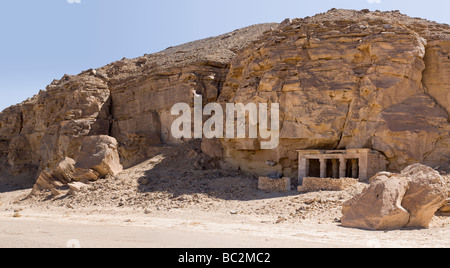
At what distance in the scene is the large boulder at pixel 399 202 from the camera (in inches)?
474

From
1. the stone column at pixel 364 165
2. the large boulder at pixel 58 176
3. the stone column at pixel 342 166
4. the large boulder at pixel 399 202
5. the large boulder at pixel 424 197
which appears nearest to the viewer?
the large boulder at pixel 399 202

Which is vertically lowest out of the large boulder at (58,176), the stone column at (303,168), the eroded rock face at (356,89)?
the large boulder at (58,176)

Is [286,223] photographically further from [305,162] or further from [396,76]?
[396,76]

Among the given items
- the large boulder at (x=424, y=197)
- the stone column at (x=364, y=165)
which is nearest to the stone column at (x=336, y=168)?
the stone column at (x=364, y=165)

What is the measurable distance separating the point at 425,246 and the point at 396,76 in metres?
14.9

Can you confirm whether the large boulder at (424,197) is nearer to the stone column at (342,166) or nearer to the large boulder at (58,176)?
the stone column at (342,166)

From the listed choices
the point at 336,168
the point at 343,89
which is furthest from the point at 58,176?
the point at 343,89

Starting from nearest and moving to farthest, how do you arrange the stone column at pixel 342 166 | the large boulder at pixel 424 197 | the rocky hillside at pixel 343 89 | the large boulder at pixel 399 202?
the large boulder at pixel 399 202
the large boulder at pixel 424 197
the stone column at pixel 342 166
the rocky hillside at pixel 343 89

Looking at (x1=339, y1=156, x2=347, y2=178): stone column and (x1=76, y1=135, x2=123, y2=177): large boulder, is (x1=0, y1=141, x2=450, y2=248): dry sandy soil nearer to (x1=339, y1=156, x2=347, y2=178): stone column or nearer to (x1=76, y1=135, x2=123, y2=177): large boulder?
(x1=76, y1=135, x2=123, y2=177): large boulder

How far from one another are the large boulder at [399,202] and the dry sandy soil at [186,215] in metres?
0.47

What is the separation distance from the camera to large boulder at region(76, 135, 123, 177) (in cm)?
2483

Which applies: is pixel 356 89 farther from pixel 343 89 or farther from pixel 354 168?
pixel 354 168

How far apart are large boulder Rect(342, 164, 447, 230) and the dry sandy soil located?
0.47m
